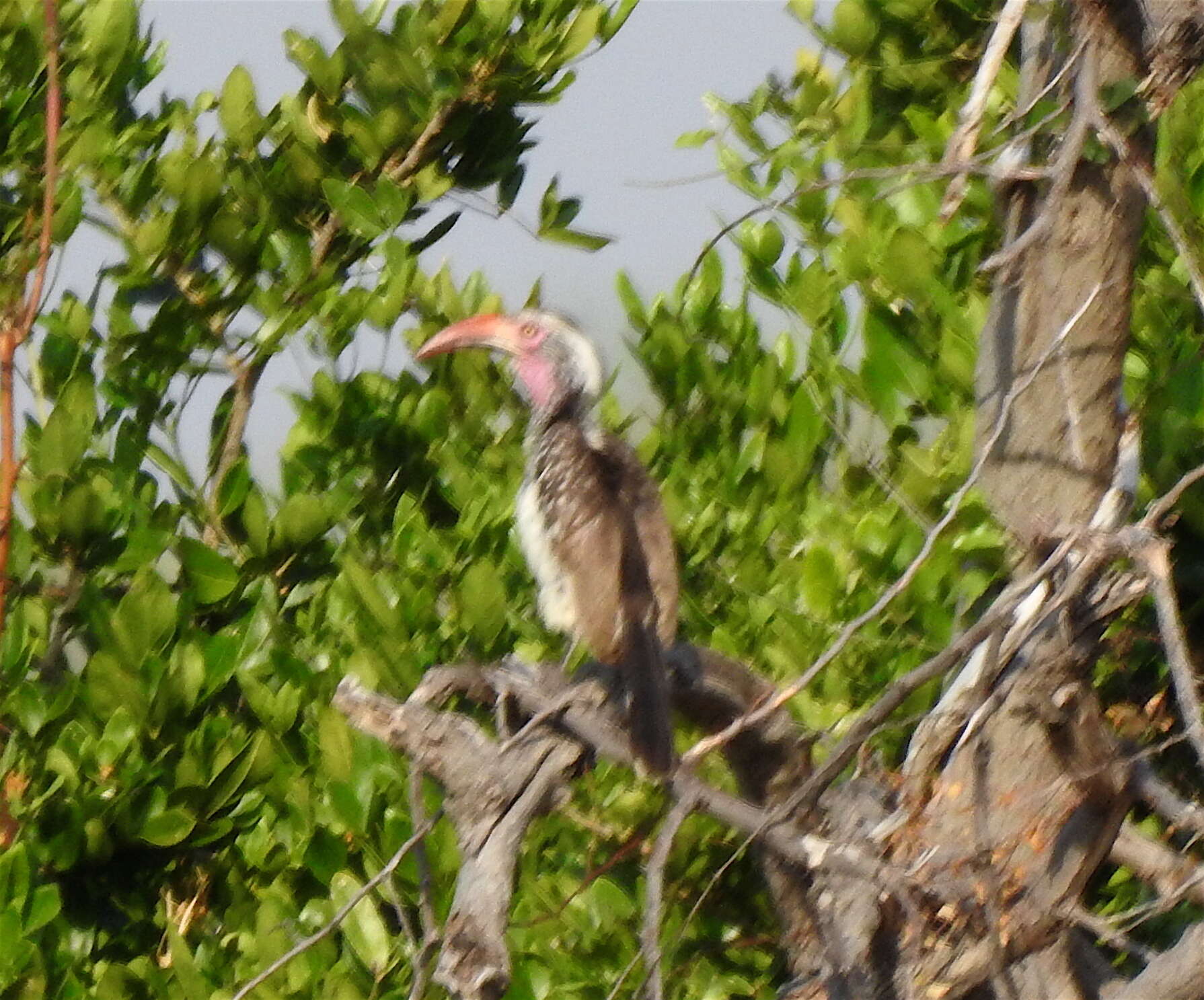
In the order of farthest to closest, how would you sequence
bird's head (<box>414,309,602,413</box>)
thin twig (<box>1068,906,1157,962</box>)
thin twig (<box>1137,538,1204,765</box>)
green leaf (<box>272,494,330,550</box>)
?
bird's head (<box>414,309,602,413</box>)
green leaf (<box>272,494,330,550</box>)
thin twig (<box>1068,906,1157,962</box>)
thin twig (<box>1137,538,1204,765</box>)

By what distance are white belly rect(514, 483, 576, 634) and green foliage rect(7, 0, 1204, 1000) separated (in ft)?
0.26

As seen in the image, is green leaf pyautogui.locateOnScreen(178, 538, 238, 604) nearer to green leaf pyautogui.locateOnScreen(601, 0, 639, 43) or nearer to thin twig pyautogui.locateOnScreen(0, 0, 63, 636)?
thin twig pyautogui.locateOnScreen(0, 0, 63, 636)

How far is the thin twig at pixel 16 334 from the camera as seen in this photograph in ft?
8.65

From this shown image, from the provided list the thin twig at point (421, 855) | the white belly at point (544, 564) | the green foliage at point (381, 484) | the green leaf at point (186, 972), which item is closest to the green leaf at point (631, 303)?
the green foliage at point (381, 484)

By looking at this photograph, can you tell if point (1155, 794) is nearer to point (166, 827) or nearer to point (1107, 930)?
point (1107, 930)

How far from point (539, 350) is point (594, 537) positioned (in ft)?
1.79

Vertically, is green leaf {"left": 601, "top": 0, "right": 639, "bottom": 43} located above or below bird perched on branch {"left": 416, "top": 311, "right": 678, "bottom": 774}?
above

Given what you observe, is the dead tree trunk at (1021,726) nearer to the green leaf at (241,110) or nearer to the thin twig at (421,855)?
the thin twig at (421,855)

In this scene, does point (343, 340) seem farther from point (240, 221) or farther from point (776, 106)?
point (776, 106)

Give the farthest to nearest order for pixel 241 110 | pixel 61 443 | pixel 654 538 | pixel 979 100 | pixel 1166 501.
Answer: pixel 241 110
pixel 61 443
pixel 654 538
pixel 979 100
pixel 1166 501

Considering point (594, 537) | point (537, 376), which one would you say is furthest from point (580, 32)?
point (594, 537)

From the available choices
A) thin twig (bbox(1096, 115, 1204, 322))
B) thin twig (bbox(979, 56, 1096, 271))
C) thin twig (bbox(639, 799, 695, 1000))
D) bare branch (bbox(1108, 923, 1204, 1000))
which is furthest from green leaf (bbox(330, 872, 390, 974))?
thin twig (bbox(1096, 115, 1204, 322))

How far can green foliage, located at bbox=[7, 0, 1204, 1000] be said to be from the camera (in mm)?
2438

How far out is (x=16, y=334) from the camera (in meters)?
2.76
